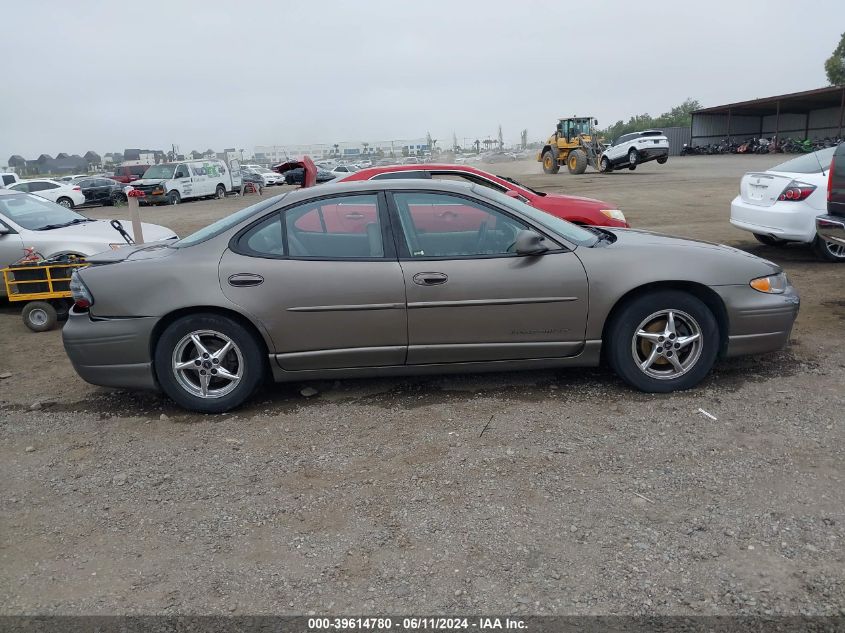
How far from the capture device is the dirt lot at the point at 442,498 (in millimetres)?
2615

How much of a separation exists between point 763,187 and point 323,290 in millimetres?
6535

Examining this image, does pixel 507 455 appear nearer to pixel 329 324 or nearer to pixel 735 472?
pixel 735 472

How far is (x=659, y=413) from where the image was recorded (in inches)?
161

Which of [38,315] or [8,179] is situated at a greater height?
[8,179]

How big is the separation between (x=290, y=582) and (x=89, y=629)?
74 cm

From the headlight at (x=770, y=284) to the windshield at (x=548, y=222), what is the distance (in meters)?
1.07

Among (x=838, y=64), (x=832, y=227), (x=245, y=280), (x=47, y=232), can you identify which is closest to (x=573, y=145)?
(x=832, y=227)

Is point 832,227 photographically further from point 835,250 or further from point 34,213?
point 34,213

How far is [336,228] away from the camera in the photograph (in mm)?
4492

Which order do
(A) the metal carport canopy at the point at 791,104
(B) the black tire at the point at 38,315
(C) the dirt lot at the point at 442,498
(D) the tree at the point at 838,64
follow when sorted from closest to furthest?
(C) the dirt lot at the point at 442,498
(B) the black tire at the point at 38,315
(A) the metal carport canopy at the point at 791,104
(D) the tree at the point at 838,64

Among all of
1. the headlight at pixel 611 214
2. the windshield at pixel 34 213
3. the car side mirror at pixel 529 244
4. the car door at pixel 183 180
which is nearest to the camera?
the car side mirror at pixel 529 244

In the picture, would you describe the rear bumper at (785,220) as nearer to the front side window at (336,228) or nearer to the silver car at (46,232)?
the front side window at (336,228)

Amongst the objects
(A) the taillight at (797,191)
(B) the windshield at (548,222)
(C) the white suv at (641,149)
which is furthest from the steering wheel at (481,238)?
(C) the white suv at (641,149)

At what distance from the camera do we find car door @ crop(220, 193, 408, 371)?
4270mm
